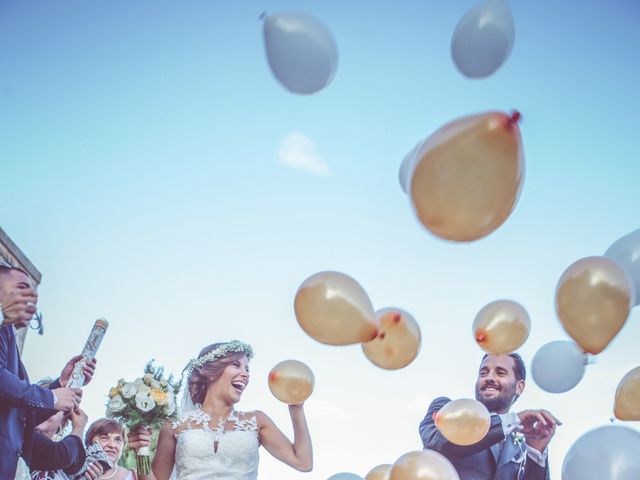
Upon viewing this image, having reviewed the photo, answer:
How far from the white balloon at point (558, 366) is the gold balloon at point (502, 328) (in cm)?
→ 37

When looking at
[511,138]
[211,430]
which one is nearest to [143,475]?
[211,430]

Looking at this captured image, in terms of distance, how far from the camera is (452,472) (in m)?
3.30

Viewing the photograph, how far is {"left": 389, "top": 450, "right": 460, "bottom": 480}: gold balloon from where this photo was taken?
10.6ft

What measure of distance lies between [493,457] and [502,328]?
828mm

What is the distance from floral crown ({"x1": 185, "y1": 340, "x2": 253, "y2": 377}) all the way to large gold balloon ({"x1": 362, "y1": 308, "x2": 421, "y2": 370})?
3.04 ft

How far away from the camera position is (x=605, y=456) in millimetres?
3264

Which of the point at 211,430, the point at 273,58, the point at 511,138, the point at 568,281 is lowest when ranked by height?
the point at 211,430

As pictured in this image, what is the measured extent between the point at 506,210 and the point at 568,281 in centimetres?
89

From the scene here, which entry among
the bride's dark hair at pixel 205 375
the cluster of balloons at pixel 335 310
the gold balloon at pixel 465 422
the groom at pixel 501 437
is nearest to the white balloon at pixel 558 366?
the groom at pixel 501 437

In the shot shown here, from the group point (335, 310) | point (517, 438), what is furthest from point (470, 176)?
point (517, 438)

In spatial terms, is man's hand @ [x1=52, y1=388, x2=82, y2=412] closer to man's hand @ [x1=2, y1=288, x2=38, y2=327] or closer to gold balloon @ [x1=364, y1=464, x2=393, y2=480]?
man's hand @ [x1=2, y1=288, x2=38, y2=327]

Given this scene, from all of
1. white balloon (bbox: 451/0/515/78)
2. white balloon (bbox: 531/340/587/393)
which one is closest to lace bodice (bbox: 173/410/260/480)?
white balloon (bbox: 531/340/587/393)

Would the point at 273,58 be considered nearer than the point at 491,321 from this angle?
Yes

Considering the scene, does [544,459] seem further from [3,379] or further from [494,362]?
[3,379]
